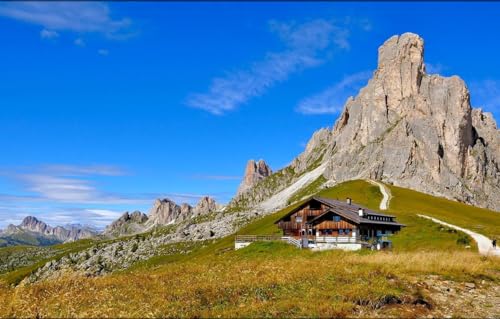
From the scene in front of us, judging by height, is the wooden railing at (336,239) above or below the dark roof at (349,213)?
below

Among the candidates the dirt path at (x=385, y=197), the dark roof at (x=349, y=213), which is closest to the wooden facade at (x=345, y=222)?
the dark roof at (x=349, y=213)

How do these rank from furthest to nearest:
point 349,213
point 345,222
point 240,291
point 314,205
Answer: point 314,205, point 349,213, point 345,222, point 240,291

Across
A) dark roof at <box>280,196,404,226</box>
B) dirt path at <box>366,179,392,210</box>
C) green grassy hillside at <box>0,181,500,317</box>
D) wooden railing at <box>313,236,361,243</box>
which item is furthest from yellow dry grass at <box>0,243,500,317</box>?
dirt path at <box>366,179,392,210</box>

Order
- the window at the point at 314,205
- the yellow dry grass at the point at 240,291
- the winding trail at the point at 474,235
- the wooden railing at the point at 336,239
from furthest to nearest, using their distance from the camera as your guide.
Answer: the window at the point at 314,205 → the wooden railing at the point at 336,239 → the winding trail at the point at 474,235 → the yellow dry grass at the point at 240,291

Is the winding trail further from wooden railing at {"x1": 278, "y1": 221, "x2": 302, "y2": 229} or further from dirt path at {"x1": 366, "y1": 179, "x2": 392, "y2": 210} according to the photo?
wooden railing at {"x1": 278, "y1": 221, "x2": 302, "y2": 229}

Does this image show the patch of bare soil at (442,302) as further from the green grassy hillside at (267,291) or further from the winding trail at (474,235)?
the winding trail at (474,235)

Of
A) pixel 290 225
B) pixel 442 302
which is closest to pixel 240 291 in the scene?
pixel 442 302

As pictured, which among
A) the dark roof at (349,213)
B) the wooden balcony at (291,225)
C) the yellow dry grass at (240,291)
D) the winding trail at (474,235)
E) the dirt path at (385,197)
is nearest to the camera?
the yellow dry grass at (240,291)

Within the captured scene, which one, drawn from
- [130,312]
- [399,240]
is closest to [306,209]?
[399,240]

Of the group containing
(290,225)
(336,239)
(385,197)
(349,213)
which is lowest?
(336,239)

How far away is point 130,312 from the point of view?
43.8 feet

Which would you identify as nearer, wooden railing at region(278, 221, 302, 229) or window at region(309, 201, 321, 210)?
window at region(309, 201, 321, 210)

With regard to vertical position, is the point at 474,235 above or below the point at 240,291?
above

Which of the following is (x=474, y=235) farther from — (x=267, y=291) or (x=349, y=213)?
(x=267, y=291)
